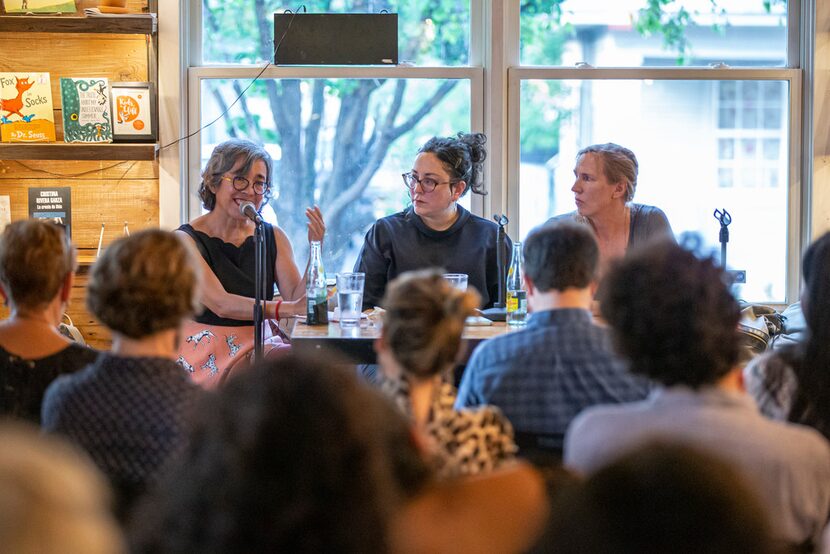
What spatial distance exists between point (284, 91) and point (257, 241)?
1.37 m

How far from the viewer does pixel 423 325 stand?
1.70m

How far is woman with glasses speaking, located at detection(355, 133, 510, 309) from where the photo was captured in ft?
13.0

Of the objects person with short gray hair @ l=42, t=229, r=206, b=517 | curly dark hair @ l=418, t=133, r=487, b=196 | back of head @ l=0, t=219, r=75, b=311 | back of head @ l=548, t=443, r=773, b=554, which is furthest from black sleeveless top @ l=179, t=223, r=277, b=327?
back of head @ l=548, t=443, r=773, b=554

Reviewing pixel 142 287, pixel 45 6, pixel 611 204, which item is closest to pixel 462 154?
pixel 611 204

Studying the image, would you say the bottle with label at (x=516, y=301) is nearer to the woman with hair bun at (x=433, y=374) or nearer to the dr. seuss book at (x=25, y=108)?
the woman with hair bun at (x=433, y=374)

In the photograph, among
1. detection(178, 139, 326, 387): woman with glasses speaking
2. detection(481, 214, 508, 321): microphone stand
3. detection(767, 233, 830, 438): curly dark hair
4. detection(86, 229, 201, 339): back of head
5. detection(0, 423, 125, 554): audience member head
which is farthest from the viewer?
detection(178, 139, 326, 387): woman with glasses speaking

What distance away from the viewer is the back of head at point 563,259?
2.23m

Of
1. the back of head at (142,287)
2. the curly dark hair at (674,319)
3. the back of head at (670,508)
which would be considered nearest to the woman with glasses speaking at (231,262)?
the back of head at (142,287)

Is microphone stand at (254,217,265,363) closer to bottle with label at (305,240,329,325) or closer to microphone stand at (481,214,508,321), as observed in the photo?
bottle with label at (305,240,329,325)

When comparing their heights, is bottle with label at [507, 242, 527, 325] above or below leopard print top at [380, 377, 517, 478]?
above

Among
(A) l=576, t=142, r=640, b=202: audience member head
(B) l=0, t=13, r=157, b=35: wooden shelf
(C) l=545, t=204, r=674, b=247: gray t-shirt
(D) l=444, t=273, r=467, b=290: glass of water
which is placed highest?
(B) l=0, t=13, r=157, b=35: wooden shelf

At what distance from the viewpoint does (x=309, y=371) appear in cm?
97

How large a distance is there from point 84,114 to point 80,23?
349 mm

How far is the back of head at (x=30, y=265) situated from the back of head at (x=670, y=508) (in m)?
1.60
